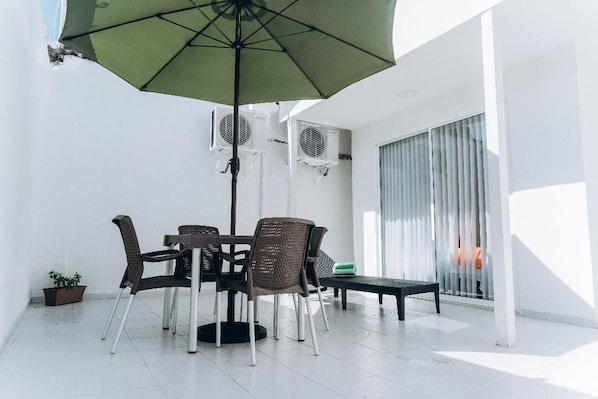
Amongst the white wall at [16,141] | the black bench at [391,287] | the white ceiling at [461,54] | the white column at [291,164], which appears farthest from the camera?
the white column at [291,164]

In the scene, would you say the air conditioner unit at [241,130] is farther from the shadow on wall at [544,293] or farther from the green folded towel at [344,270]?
the shadow on wall at [544,293]

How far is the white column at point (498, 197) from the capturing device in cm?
296

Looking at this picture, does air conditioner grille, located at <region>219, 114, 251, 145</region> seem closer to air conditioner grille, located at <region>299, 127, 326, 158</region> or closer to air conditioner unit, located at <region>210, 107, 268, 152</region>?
air conditioner unit, located at <region>210, 107, 268, 152</region>

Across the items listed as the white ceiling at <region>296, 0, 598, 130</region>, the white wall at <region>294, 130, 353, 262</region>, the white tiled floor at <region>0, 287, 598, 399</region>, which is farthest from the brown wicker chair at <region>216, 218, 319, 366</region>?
the white wall at <region>294, 130, 353, 262</region>

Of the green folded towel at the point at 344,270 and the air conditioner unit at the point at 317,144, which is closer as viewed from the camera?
the green folded towel at the point at 344,270

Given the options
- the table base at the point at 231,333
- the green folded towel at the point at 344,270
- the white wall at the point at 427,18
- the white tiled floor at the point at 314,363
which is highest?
the white wall at the point at 427,18

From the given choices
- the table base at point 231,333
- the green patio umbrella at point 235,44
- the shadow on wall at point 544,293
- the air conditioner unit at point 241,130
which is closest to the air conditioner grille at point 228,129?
the air conditioner unit at point 241,130

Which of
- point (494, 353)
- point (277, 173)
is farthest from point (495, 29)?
point (277, 173)

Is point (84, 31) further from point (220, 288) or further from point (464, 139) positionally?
point (464, 139)

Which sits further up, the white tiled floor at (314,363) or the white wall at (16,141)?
the white wall at (16,141)

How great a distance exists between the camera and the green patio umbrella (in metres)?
2.76

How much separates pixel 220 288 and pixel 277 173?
3889 millimetres

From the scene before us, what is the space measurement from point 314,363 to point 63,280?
3.58 m

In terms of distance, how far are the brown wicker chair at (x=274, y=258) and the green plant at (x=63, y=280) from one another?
3.02 metres
